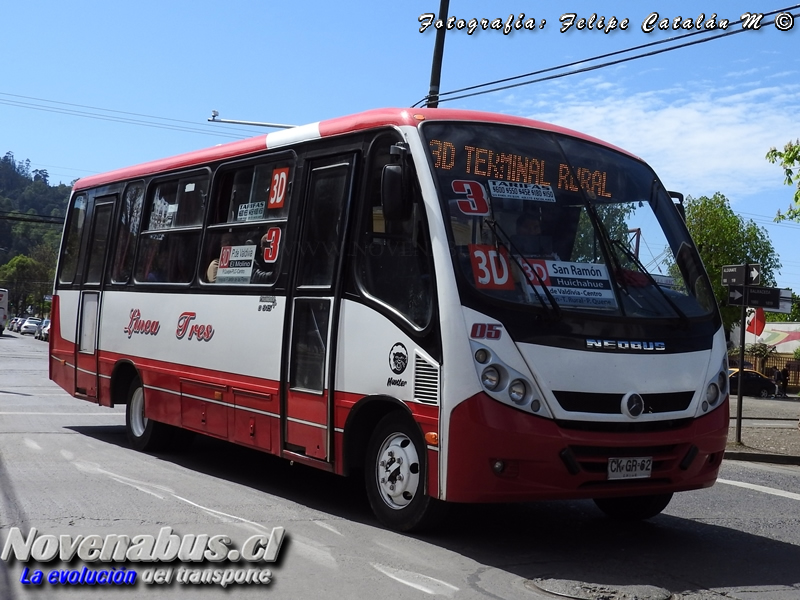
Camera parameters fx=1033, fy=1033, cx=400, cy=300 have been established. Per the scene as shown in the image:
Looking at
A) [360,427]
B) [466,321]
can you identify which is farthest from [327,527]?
[466,321]

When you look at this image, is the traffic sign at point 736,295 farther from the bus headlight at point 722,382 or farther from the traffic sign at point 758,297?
the bus headlight at point 722,382

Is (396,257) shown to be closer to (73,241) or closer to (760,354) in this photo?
(73,241)

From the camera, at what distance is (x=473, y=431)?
6.78m

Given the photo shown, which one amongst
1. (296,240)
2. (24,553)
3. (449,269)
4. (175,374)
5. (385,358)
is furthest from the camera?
(175,374)

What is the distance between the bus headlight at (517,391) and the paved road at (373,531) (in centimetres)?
108

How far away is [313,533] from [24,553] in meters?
1.98

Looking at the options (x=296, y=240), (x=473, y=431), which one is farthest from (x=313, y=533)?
(x=296, y=240)

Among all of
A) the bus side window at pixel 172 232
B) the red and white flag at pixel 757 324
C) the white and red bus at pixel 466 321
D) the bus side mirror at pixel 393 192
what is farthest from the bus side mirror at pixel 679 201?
the red and white flag at pixel 757 324

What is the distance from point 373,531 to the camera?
7.57 meters

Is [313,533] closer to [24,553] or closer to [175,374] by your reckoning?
[24,553]

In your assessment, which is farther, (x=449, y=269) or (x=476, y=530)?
(x=476, y=530)

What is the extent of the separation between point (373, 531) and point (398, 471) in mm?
494

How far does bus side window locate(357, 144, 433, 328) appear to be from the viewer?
732 cm

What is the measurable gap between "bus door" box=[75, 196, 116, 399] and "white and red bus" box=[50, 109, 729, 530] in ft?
12.1
